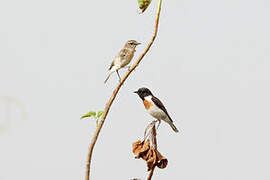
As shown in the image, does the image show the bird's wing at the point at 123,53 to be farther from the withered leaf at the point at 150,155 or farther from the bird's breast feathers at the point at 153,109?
the withered leaf at the point at 150,155

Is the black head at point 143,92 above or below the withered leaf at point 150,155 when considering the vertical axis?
above

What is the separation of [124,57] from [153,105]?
18 cm

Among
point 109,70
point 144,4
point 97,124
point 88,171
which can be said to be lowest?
Answer: point 88,171

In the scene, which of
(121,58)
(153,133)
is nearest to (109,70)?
(121,58)

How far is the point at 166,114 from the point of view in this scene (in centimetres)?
116

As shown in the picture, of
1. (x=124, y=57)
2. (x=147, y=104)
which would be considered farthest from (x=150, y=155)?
(x=124, y=57)

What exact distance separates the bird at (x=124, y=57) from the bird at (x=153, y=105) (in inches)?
3.6

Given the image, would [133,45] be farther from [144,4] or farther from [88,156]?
[88,156]

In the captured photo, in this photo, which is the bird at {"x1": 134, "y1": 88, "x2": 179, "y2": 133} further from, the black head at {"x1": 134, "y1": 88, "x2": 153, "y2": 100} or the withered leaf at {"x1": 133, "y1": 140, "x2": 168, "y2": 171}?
the withered leaf at {"x1": 133, "y1": 140, "x2": 168, "y2": 171}

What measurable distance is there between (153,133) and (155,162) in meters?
0.08

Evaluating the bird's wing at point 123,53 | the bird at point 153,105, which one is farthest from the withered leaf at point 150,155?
the bird's wing at point 123,53

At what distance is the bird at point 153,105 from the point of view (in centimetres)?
107

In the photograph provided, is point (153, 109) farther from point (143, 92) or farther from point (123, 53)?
point (123, 53)

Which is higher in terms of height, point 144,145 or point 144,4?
point 144,4
